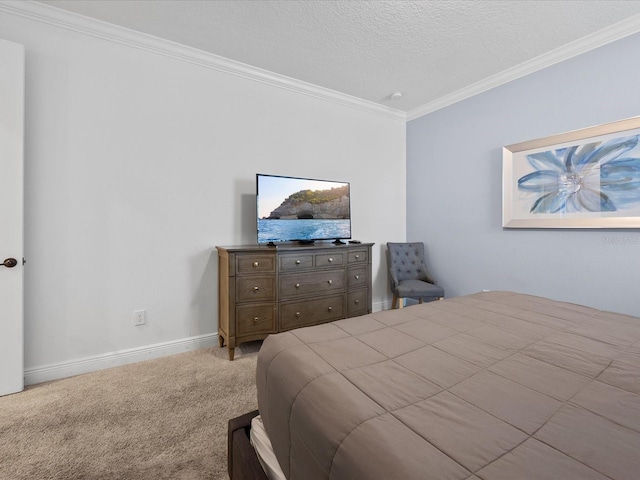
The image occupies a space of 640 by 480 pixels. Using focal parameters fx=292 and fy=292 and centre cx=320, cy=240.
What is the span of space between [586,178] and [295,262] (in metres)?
2.83

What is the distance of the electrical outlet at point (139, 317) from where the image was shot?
2.59 meters

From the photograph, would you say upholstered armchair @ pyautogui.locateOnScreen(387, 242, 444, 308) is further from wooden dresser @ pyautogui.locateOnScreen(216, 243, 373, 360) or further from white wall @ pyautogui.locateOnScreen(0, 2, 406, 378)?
white wall @ pyautogui.locateOnScreen(0, 2, 406, 378)

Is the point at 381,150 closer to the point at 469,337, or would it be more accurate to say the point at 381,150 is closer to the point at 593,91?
the point at 593,91

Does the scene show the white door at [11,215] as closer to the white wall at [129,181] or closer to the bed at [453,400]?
the white wall at [129,181]

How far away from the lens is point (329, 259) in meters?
3.06

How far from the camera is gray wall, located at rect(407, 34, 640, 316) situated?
99.7 inches

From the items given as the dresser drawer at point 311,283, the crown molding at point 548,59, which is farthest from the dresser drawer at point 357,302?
the crown molding at point 548,59

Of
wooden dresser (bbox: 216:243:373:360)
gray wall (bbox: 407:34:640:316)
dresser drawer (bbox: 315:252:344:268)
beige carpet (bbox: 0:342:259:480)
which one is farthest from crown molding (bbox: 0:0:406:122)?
beige carpet (bbox: 0:342:259:480)

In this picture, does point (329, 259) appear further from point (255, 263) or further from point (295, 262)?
point (255, 263)

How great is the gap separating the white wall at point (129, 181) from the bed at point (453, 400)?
1.84 meters

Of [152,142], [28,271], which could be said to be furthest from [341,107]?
[28,271]

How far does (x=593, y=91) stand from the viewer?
265cm

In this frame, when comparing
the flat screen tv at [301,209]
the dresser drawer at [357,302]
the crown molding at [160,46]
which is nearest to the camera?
the crown molding at [160,46]

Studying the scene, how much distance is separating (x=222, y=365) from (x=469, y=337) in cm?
205
